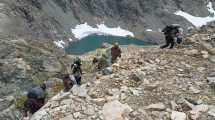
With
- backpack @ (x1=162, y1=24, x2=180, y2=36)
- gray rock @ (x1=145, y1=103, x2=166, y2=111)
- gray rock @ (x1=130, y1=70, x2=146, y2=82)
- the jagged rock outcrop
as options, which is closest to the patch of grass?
the jagged rock outcrop

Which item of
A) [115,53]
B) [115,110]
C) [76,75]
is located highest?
[115,53]

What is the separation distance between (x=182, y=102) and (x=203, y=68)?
3.39 m

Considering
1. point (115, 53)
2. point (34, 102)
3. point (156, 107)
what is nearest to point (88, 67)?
point (115, 53)

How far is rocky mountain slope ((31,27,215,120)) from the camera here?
57.3 ft

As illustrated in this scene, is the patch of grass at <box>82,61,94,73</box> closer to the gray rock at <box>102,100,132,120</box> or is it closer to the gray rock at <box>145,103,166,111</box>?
the gray rock at <box>102,100,132,120</box>

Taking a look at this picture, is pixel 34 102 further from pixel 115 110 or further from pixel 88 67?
pixel 88 67

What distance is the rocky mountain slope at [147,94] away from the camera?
687 inches

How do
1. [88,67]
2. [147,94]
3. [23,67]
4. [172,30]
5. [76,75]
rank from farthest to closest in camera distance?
[88,67]
[23,67]
[76,75]
[172,30]
[147,94]

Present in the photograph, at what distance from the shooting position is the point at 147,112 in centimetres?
1761

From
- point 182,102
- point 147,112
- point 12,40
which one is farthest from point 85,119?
point 12,40

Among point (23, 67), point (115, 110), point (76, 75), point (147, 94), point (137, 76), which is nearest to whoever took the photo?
point (115, 110)

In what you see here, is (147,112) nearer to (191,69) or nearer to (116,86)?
(116,86)

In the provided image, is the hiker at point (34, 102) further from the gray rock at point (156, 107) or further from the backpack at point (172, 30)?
the backpack at point (172, 30)

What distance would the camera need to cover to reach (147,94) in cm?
1869
